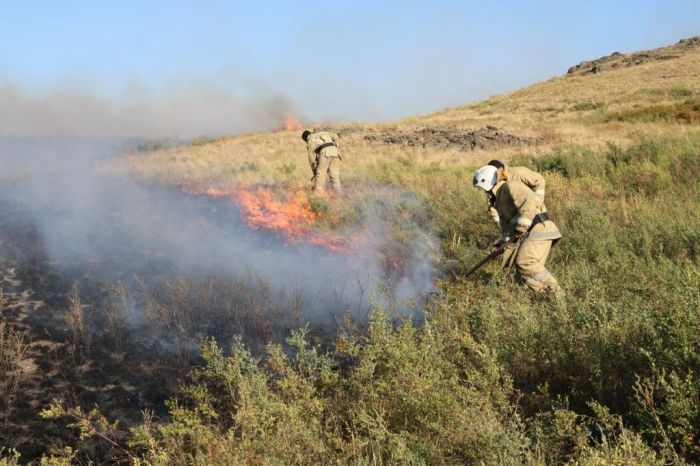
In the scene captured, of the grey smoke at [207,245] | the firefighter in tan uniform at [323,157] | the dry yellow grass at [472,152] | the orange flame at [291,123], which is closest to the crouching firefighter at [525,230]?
the grey smoke at [207,245]

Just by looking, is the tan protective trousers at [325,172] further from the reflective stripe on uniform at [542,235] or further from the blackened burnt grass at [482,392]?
the reflective stripe on uniform at [542,235]

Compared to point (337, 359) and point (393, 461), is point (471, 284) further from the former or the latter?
point (393, 461)

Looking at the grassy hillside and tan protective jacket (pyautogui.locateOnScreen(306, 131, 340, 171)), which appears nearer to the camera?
the grassy hillside

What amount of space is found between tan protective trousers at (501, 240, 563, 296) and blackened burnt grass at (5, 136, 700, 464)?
237mm

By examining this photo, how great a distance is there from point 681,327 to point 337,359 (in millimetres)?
3101

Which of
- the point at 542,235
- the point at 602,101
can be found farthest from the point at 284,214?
the point at 602,101

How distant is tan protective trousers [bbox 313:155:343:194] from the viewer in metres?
11.8

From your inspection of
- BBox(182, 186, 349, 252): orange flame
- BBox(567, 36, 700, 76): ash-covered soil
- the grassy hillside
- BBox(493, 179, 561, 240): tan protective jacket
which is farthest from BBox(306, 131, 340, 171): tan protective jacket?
BBox(567, 36, 700, 76): ash-covered soil

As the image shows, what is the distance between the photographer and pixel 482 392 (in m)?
3.42

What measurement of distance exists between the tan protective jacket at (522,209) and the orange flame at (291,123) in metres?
25.8

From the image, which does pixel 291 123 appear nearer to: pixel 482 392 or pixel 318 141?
pixel 318 141

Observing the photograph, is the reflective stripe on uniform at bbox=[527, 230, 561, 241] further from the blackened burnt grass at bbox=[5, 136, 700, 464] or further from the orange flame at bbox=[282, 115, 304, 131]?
the orange flame at bbox=[282, 115, 304, 131]

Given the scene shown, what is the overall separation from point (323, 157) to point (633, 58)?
5039cm

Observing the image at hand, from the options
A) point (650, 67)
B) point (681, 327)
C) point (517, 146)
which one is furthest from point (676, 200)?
point (650, 67)
